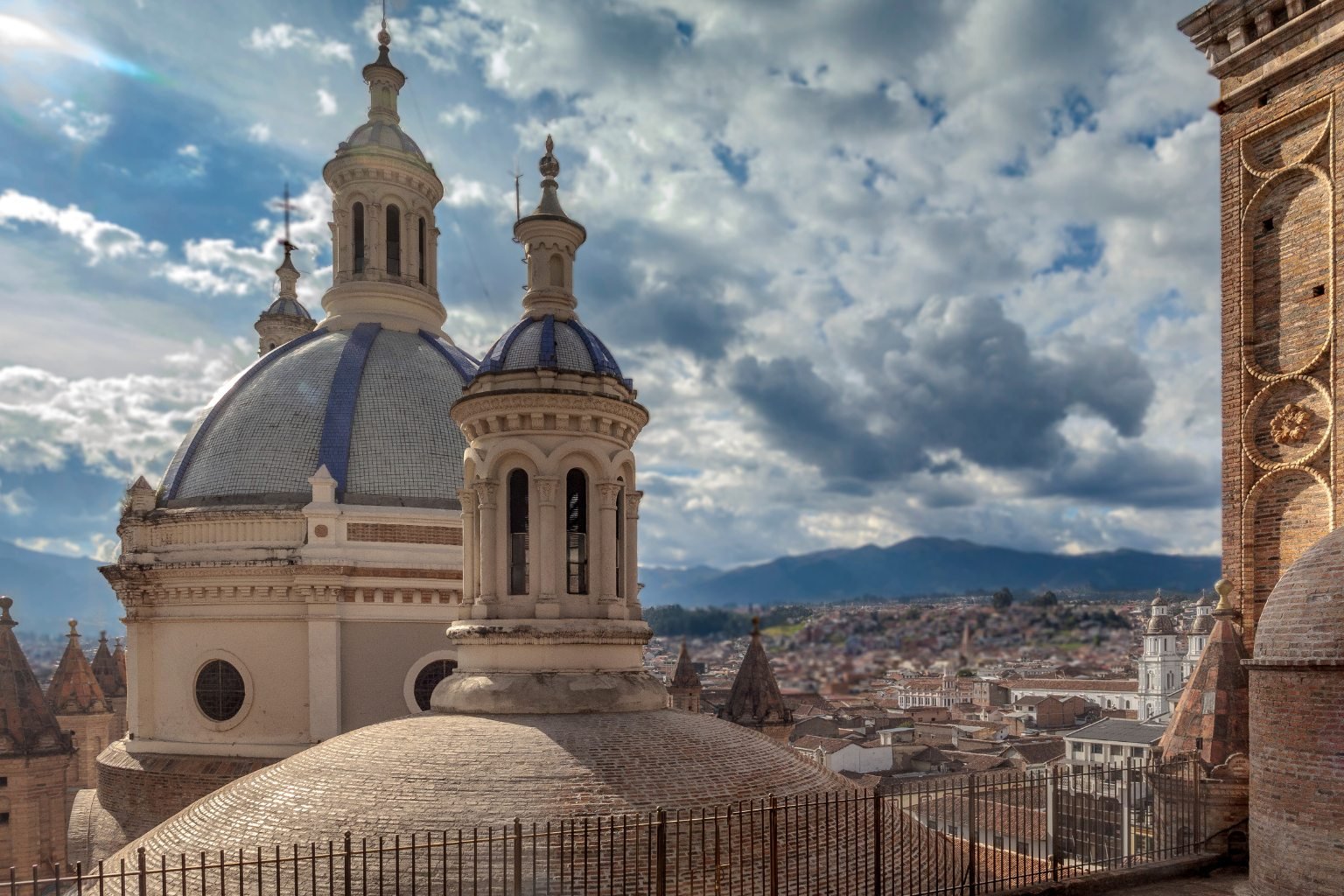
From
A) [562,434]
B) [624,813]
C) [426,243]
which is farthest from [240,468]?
[624,813]

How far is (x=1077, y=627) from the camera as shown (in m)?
21.0

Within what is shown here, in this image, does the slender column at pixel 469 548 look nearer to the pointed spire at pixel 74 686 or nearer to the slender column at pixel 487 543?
the slender column at pixel 487 543

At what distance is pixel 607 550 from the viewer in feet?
47.7

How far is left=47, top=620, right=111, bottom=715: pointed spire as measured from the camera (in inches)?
1369

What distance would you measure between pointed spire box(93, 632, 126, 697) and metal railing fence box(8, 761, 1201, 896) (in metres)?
31.0

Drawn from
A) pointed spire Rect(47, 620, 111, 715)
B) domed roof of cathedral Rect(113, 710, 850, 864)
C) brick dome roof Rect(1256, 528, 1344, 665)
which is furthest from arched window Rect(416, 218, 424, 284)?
brick dome roof Rect(1256, 528, 1344, 665)

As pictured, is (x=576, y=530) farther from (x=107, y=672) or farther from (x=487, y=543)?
(x=107, y=672)

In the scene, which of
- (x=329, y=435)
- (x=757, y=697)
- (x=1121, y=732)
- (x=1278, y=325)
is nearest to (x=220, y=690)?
(x=329, y=435)

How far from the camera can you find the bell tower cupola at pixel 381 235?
25.6m

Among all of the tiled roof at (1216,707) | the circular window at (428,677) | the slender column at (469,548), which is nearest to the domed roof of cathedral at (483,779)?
the slender column at (469,548)

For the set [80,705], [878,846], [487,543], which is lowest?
[80,705]

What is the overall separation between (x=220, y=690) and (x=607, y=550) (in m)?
11.1

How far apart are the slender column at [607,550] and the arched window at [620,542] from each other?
8.6 inches

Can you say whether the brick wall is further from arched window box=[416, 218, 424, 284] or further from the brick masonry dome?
arched window box=[416, 218, 424, 284]
